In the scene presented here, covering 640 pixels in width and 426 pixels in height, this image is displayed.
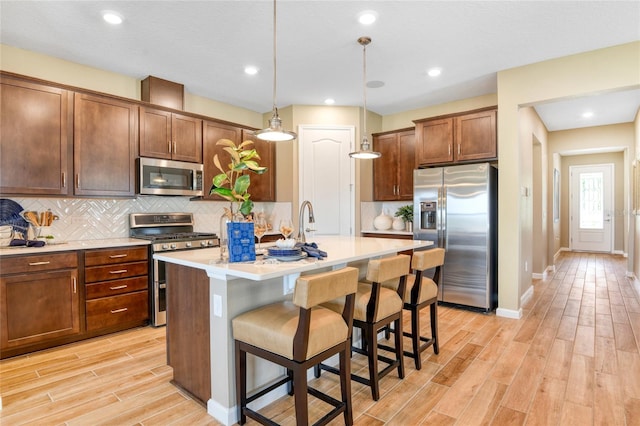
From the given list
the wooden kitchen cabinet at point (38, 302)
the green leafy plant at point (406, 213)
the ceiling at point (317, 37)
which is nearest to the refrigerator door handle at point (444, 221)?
the green leafy plant at point (406, 213)

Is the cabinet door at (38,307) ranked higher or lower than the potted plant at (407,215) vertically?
lower

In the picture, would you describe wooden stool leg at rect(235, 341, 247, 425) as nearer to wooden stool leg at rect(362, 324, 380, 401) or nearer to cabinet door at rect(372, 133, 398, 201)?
wooden stool leg at rect(362, 324, 380, 401)

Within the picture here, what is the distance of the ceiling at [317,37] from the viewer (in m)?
2.73

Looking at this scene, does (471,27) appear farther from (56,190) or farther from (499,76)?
(56,190)

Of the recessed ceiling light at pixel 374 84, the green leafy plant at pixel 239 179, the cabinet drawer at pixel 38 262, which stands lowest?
the cabinet drawer at pixel 38 262

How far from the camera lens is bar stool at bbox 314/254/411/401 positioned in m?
2.19

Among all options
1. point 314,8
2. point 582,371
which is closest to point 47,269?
point 314,8

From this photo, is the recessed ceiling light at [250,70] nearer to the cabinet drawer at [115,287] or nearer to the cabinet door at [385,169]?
the cabinet door at [385,169]

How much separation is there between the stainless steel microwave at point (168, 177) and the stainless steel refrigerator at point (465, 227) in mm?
2934

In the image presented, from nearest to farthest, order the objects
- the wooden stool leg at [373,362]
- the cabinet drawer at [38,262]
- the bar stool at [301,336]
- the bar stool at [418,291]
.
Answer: the bar stool at [301,336] < the wooden stool leg at [373,362] < the bar stool at [418,291] < the cabinet drawer at [38,262]

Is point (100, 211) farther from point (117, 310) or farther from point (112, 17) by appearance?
point (112, 17)

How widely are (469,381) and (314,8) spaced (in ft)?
10.0

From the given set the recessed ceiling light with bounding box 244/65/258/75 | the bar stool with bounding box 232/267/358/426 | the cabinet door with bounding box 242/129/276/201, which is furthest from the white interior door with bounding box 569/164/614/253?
the bar stool with bounding box 232/267/358/426

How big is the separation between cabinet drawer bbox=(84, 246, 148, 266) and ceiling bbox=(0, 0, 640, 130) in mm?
1988
